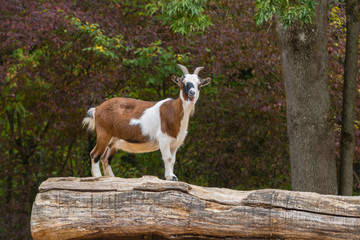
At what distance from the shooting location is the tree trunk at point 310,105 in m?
6.98

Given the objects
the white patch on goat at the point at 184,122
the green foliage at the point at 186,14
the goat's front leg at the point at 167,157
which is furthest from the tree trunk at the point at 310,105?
the goat's front leg at the point at 167,157

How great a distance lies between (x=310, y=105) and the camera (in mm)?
6973

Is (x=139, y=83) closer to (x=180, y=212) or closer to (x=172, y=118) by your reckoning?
(x=172, y=118)

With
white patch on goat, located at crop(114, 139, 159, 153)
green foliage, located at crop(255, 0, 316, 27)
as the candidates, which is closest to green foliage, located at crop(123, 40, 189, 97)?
white patch on goat, located at crop(114, 139, 159, 153)

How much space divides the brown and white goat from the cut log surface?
968 millimetres

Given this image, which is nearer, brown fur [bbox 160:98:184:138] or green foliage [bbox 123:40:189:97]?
brown fur [bbox 160:98:184:138]

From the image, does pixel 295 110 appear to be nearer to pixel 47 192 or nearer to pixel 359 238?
pixel 359 238

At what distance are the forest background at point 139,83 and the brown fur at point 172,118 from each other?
2.79 metres

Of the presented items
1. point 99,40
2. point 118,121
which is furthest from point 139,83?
point 118,121

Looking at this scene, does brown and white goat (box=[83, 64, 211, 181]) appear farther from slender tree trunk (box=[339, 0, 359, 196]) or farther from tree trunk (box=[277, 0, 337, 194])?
slender tree trunk (box=[339, 0, 359, 196])

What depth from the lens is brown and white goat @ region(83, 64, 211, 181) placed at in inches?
236

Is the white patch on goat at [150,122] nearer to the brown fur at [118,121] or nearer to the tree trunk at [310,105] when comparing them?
the brown fur at [118,121]

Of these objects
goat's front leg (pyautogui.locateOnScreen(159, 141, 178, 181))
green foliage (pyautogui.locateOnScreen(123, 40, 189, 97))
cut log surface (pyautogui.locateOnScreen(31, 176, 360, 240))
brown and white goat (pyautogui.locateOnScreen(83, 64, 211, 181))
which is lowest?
cut log surface (pyautogui.locateOnScreen(31, 176, 360, 240))

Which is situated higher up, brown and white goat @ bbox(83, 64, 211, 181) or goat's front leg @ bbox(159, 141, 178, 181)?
brown and white goat @ bbox(83, 64, 211, 181)
